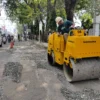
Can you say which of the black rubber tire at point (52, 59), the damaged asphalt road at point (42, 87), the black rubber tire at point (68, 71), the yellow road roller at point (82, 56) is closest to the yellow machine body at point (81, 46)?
the yellow road roller at point (82, 56)

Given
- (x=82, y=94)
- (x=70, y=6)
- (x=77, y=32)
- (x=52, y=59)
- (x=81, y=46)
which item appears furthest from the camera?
(x=70, y=6)

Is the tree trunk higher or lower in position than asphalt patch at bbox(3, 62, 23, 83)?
higher

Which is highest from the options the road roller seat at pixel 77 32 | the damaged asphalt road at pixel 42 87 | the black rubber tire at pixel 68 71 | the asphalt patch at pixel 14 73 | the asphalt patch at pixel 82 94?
the road roller seat at pixel 77 32

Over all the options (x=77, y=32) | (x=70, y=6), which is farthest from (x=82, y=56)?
(x=70, y=6)

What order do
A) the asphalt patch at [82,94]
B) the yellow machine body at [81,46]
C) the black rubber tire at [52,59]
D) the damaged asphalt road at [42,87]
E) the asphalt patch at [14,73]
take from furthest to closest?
the black rubber tire at [52,59]
the asphalt patch at [14,73]
the yellow machine body at [81,46]
the damaged asphalt road at [42,87]
the asphalt patch at [82,94]

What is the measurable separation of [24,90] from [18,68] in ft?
12.4

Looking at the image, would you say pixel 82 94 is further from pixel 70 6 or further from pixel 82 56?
pixel 70 6

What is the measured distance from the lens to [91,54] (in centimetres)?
881

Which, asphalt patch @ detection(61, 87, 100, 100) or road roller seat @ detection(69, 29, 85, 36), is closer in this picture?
asphalt patch @ detection(61, 87, 100, 100)

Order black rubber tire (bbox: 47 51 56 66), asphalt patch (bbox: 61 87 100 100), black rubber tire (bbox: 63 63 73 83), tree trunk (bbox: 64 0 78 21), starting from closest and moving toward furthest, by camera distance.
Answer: asphalt patch (bbox: 61 87 100 100)
black rubber tire (bbox: 63 63 73 83)
black rubber tire (bbox: 47 51 56 66)
tree trunk (bbox: 64 0 78 21)

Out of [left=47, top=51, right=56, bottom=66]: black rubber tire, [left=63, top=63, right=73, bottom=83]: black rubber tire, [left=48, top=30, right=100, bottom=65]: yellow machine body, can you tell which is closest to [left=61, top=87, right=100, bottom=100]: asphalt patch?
[left=48, top=30, right=100, bottom=65]: yellow machine body

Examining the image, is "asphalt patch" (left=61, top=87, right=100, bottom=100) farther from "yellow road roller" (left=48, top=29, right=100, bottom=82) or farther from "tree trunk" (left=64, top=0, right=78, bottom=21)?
"tree trunk" (left=64, top=0, right=78, bottom=21)

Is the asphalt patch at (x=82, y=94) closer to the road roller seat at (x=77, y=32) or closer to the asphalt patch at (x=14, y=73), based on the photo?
the asphalt patch at (x=14, y=73)

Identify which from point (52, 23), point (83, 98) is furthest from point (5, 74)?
point (52, 23)
